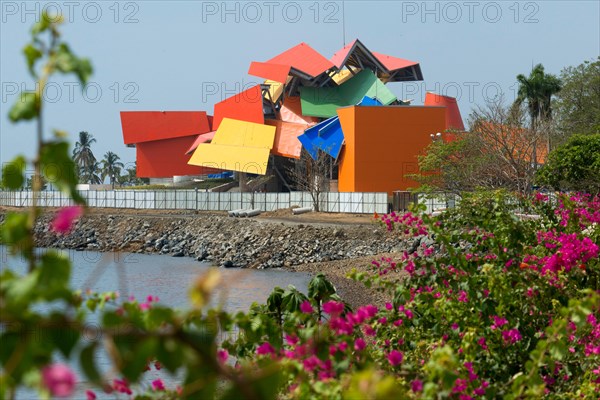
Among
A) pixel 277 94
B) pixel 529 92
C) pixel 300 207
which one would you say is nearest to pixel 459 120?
pixel 529 92

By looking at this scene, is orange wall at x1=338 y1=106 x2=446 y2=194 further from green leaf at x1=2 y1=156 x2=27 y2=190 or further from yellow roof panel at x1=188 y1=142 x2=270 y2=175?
green leaf at x1=2 y1=156 x2=27 y2=190

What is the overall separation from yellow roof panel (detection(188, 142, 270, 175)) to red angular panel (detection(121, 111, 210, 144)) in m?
8.69

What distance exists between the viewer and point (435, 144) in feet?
144

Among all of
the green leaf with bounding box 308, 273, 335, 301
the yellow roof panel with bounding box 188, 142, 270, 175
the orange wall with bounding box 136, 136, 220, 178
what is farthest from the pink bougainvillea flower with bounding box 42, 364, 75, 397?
the orange wall with bounding box 136, 136, 220, 178

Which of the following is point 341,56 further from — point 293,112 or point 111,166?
point 111,166

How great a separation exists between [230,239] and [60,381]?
39.7 meters

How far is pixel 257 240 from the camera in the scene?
38.8m

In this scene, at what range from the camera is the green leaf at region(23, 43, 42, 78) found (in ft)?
7.00

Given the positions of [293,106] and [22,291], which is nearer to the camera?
[22,291]

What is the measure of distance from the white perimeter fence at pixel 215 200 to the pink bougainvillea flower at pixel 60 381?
Answer: 42.5 metres

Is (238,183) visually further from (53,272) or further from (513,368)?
(53,272)

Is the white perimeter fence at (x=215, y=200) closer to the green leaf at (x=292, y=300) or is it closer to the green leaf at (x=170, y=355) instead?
the green leaf at (x=292, y=300)

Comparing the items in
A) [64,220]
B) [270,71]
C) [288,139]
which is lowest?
[64,220]

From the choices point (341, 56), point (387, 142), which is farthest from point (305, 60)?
point (387, 142)
